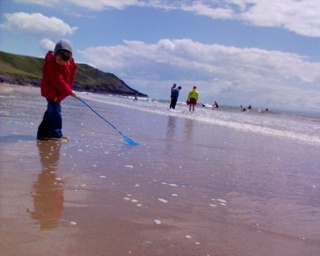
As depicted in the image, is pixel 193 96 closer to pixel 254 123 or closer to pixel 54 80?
pixel 254 123

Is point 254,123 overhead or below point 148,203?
overhead

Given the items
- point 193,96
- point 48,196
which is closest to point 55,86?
point 48,196

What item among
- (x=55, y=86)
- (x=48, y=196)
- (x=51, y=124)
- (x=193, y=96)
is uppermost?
(x=193, y=96)

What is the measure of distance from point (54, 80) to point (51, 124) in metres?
0.75

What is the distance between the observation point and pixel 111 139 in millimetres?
6727

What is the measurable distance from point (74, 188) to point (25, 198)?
0.53 metres

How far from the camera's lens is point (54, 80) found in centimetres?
622

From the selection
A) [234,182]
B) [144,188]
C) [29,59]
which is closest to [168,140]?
[234,182]

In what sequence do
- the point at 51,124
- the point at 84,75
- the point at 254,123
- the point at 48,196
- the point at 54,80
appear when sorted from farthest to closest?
the point at 84,75, the point at 254,123, the point at 54,80, the point at 51,124, the point at 48,196

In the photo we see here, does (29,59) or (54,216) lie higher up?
(29,59)

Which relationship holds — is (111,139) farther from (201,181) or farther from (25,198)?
(25,198)

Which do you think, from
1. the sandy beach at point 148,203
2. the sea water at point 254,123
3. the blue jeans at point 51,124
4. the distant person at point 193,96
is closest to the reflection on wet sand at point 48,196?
the sandy beach at point 148,203

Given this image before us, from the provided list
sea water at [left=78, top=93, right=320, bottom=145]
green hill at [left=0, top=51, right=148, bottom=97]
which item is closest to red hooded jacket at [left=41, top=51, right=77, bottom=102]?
sea water at [left=78, top=93, right=320, bottom=145]

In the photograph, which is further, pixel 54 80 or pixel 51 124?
pixel 54 80
